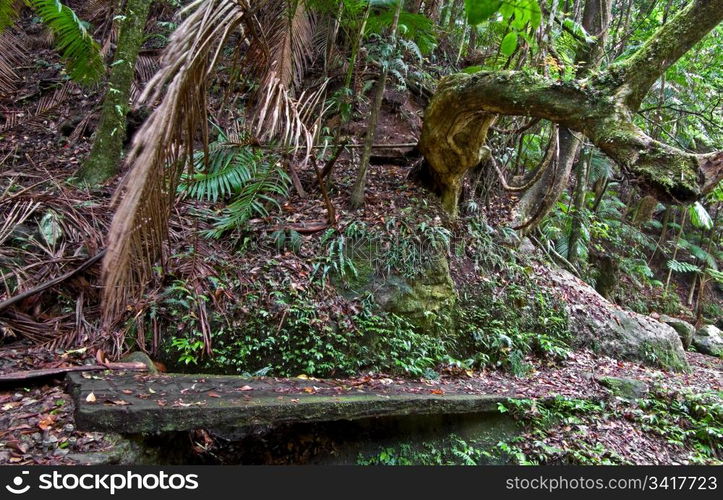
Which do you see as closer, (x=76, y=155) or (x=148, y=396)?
(x=148, y=396)

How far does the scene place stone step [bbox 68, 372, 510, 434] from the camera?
2590mm

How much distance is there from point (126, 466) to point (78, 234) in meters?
2.84

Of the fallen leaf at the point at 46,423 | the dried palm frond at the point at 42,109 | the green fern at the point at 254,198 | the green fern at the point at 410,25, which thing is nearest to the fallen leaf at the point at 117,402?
the fallen leaf at the point at 46,423

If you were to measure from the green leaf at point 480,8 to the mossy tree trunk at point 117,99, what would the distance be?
500cm

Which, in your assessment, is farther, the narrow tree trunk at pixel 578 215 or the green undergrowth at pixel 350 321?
the narrow tree trunk at pixel 578 215

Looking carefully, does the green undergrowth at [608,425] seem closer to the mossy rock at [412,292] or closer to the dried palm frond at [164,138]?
the mossy rock at [412,292]

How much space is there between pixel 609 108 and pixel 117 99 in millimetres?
5089

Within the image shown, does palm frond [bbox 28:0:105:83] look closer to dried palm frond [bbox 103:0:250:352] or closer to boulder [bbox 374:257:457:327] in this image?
dried palm frond [bbox 103:0:250:352]

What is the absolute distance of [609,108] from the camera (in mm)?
3715

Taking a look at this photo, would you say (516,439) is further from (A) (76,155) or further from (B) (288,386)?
(A) (76,155)

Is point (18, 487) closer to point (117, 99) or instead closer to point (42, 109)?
point (117, 99)

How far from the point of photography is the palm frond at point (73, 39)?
4.92 m

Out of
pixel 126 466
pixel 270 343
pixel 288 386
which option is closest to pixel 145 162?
pixel 126 466

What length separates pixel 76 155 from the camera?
583 cm
